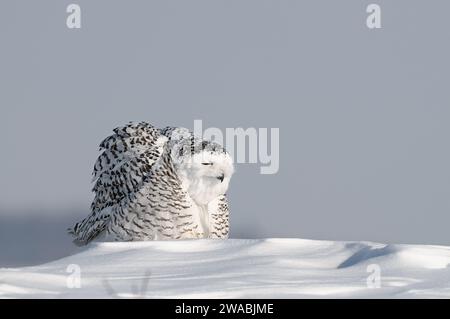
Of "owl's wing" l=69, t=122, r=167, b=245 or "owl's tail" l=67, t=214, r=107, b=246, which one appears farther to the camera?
"owl's tail" l=67, t=214, r=107, b=246

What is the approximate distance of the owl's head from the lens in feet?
24.5

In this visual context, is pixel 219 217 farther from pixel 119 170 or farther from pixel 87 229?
pixel 87 229

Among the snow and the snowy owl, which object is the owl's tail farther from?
the snow

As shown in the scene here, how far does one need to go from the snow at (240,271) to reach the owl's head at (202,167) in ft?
4.66

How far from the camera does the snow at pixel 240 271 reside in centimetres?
409

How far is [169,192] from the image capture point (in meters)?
7.59

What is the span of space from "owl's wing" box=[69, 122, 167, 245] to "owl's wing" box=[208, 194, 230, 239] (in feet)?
2.06

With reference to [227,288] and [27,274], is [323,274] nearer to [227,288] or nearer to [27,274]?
[227,288]

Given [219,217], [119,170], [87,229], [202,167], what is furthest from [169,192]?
[87,229]

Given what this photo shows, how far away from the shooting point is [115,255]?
5703 millimetres

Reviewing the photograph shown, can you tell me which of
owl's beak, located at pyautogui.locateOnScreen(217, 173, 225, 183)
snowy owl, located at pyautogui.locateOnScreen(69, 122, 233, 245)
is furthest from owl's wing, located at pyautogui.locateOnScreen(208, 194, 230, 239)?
owl's beak, located at pyautogui.locateOnScreen(217, 173, 225, 183)

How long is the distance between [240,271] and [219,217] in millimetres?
3218
